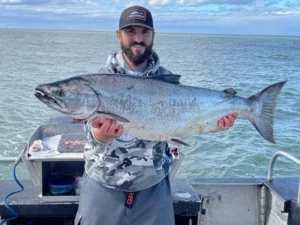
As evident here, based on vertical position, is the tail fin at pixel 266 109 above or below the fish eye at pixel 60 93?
below

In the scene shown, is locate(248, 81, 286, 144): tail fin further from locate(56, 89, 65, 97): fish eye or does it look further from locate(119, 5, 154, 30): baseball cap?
locate(56, 89, 65, 97): fish eye

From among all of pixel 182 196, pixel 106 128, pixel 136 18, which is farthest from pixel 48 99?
pixel 182 196

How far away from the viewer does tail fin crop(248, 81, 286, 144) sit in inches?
164

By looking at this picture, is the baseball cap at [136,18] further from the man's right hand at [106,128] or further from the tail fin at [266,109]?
the tail fin at [266,109]

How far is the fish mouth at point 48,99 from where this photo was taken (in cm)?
338

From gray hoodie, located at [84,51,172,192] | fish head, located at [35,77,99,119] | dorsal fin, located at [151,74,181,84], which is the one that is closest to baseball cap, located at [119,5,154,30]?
gray hoodie, located at [84,51,172,192]

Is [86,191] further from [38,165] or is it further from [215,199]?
[215,199]

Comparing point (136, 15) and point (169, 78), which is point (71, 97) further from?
point (136, 15)

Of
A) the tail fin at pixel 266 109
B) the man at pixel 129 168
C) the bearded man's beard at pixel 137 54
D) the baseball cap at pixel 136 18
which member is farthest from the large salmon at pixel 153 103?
the baseball cap at pixel 136 18

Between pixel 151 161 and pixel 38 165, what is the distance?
153 centimetres

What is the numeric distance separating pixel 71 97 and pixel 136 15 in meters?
1.09

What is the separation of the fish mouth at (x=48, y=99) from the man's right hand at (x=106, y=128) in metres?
0.31

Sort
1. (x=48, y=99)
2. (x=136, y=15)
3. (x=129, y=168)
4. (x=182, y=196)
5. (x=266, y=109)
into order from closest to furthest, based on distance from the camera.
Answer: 1. (x=48, y=99)
2. (x=129, y=168)
3. (x=136, y=15)
4. (x=266, y=109)
5. (x=182, y=196)

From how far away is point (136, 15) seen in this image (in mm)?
4012
